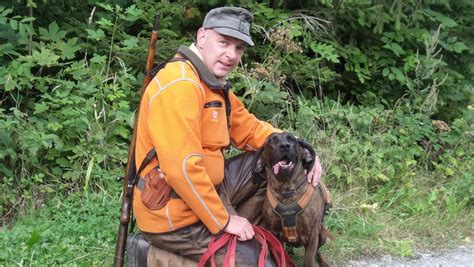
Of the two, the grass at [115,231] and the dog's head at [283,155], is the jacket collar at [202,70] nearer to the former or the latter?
the dog's head at [283,155]

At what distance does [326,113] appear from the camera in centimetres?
670

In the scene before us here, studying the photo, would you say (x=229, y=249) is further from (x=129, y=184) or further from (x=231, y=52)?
(x=231, y=52)

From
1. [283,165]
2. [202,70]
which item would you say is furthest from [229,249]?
[202,70]

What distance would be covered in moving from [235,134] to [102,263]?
1.30 metres

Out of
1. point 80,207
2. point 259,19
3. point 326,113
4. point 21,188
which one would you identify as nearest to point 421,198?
point 326,113

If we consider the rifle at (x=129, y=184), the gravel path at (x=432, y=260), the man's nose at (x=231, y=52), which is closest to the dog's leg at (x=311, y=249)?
the gravel path at (x=432, y=260)

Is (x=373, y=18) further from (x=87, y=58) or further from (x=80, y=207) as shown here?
(x=80, y=207)

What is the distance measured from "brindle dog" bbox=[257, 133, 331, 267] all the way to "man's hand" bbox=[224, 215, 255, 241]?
19.0 inches

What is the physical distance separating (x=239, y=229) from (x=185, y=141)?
0.65 metres

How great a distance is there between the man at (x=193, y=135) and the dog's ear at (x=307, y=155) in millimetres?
592

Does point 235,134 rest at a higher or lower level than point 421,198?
higher

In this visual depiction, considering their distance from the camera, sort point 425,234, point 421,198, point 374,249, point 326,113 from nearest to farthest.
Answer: point 374,249
point 425,234
point 421,198
point 326,113

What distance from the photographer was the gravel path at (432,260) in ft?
16.3

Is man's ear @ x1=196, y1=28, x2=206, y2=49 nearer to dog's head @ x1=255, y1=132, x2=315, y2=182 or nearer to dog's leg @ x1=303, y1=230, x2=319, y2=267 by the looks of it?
dog's head @ x1=255, y1=132, x2=315, y2=182
